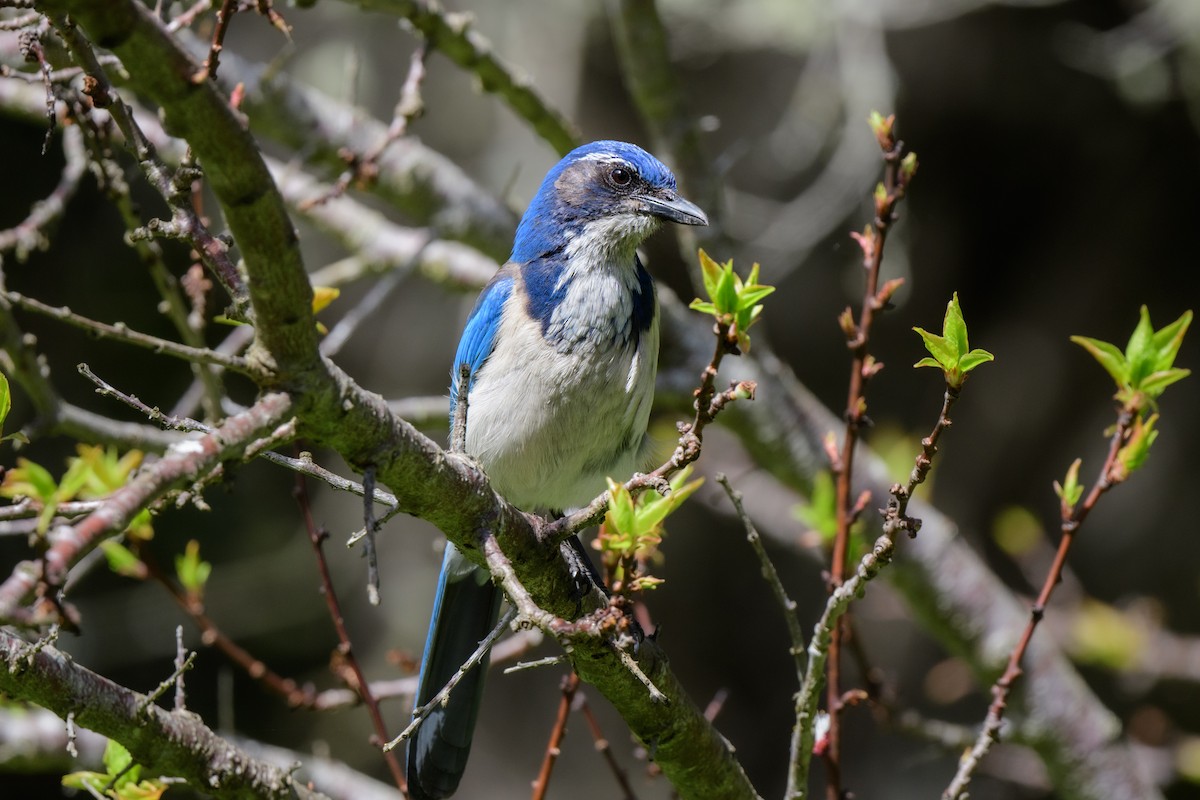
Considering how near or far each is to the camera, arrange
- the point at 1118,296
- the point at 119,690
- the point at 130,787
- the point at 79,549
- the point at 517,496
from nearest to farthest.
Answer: the point at 79,549 → the point at 119,690 → the point at 130,787 → the point at 517,496 → the point at 1118,296

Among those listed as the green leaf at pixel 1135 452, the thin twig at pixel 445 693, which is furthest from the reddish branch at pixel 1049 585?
the thin twig at pixel 445 693

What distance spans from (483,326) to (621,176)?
0.67 meters

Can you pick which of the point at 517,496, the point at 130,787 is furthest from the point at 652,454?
the point at 130,787

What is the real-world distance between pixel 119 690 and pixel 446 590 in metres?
1.32

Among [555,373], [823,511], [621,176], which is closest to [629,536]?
[555,373]

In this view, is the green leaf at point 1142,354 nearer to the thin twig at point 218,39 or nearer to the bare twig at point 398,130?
the thin twig at point 218,39

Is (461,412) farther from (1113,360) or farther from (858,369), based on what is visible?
(1113,360)

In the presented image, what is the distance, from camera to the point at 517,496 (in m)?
3.30

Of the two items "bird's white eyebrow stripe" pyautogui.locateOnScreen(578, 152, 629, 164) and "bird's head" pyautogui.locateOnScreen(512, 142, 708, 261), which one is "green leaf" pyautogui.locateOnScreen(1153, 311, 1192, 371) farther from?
"bird's white eyebrow stripe" pyautogui.locateOnScreen(578, 152, 629, 164)

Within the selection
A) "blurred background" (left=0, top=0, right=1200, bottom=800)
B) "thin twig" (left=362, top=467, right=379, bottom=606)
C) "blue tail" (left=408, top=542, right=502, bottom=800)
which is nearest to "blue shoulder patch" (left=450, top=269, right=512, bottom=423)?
"blue tail" (left=408, top=542, right=502, bottom=800)

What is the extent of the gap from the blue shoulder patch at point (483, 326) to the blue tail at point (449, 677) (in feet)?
1.87

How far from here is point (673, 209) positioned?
342cm

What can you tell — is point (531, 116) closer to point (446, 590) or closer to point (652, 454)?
point (652, 454)

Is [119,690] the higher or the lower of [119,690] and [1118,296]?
the lower
